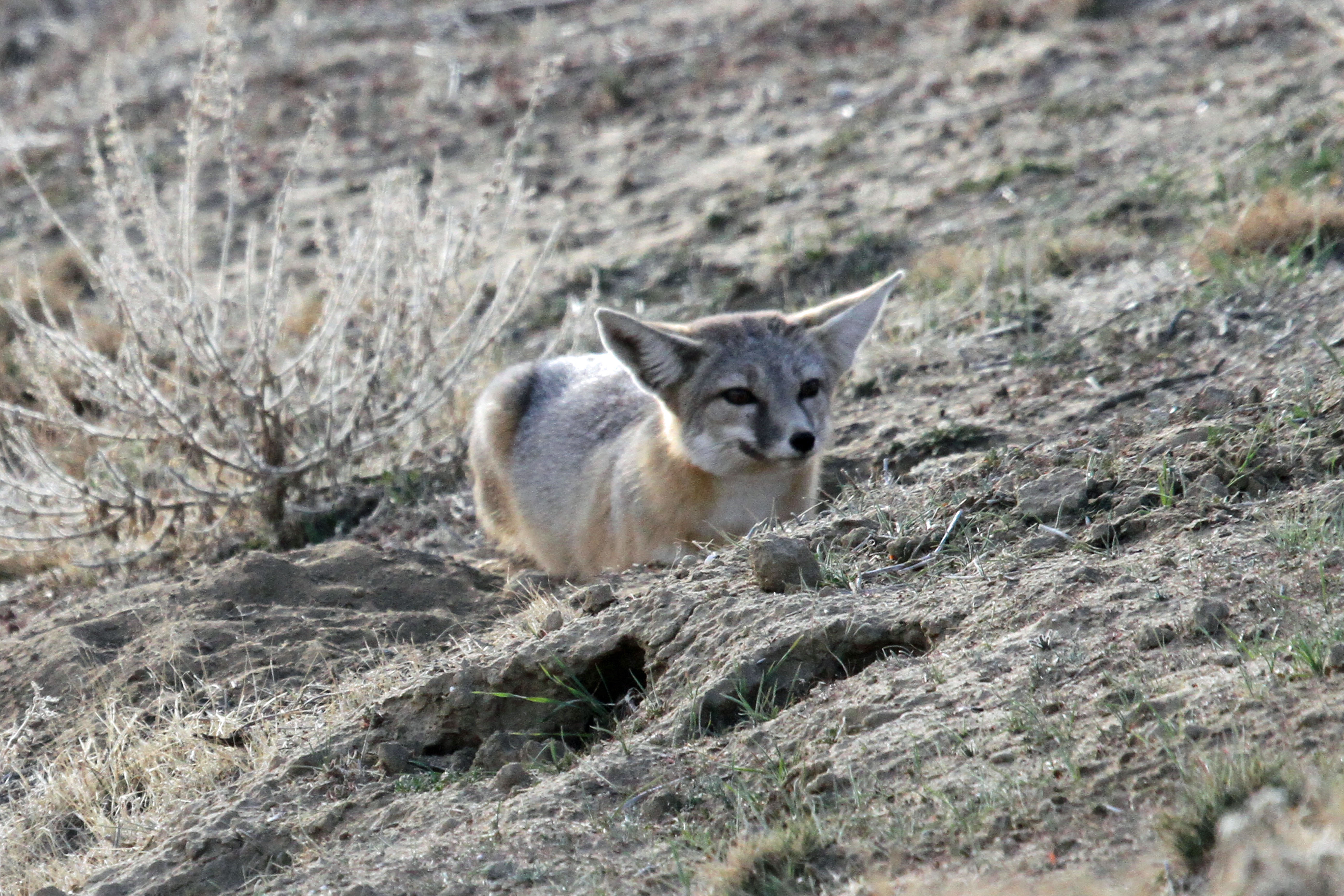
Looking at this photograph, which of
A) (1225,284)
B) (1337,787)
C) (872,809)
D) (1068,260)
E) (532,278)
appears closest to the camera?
(1337,787)

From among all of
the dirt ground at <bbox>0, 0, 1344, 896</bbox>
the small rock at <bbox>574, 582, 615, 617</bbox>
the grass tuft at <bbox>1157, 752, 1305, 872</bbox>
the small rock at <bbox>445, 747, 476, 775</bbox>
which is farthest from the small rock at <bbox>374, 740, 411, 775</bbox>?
the grass tuft at <bbox>1157, 752, 1305, 872</bbox>

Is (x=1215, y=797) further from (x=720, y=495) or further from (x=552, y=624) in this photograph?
(x=720, y=495)

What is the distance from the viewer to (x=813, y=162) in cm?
1135

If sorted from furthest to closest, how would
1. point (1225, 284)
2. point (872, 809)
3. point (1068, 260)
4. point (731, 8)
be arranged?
point (731, 8) < point (1068, 260) < point (1225, 284) < point (872, 809)

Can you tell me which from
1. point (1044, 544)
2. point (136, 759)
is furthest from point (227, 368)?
point (1044, 544)

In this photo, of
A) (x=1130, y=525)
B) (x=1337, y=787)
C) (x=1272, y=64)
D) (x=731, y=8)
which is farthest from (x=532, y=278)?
(x=731, y=8)

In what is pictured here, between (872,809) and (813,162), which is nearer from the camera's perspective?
(872,809)

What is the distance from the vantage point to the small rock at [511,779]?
159 inches

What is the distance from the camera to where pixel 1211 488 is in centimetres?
450

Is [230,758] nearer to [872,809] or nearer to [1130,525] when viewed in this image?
[872,809]

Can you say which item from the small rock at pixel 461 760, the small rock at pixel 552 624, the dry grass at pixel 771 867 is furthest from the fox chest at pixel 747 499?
the dry grass at pixel 771 867

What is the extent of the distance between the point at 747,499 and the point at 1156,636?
277 centimetres

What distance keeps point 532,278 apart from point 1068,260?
123 inches

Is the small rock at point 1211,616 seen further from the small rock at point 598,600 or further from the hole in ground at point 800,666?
the small rock at point 598,600
